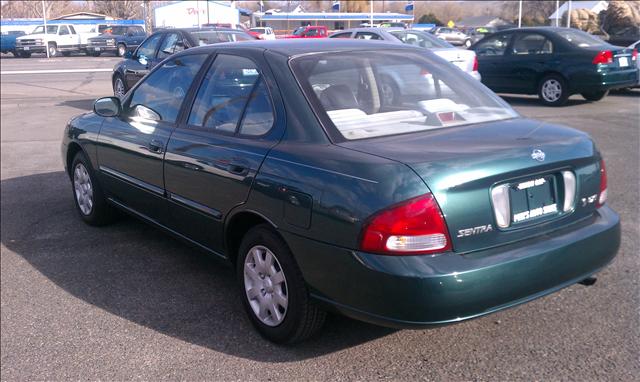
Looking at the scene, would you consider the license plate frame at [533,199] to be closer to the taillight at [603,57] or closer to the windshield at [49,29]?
the taillight at [603,57]

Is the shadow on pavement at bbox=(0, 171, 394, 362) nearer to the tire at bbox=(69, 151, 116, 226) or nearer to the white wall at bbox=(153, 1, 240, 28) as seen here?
the tire at bbox=(69, 151, 116, 226)

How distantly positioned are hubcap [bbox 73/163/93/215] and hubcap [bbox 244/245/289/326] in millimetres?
2626

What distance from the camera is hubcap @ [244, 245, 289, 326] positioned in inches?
140

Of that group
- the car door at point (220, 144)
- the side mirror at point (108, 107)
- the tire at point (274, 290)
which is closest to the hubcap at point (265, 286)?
the tire at point (274, 290)

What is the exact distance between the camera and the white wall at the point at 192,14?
21062 mm

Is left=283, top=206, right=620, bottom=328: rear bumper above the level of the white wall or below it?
below

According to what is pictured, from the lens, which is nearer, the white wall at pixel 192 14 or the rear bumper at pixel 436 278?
the rear bumper at pixel 436 278

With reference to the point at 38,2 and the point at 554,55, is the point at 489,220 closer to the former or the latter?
the point at 554,55

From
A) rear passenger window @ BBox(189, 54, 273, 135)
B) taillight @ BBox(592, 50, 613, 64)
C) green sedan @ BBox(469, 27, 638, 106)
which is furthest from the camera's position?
green sedan @ BBox(469, 27, 638, 106)

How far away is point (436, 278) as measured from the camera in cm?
293

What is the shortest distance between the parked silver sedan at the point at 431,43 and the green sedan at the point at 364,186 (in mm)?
9324

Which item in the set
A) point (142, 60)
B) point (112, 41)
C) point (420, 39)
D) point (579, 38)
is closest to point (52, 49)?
point (112, 41)

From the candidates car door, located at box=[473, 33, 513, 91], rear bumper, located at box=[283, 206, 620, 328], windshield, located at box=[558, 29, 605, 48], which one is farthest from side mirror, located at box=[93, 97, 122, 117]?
car door, located at box=[473, 33, 513, 91]

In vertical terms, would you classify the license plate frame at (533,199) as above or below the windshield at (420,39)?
below
